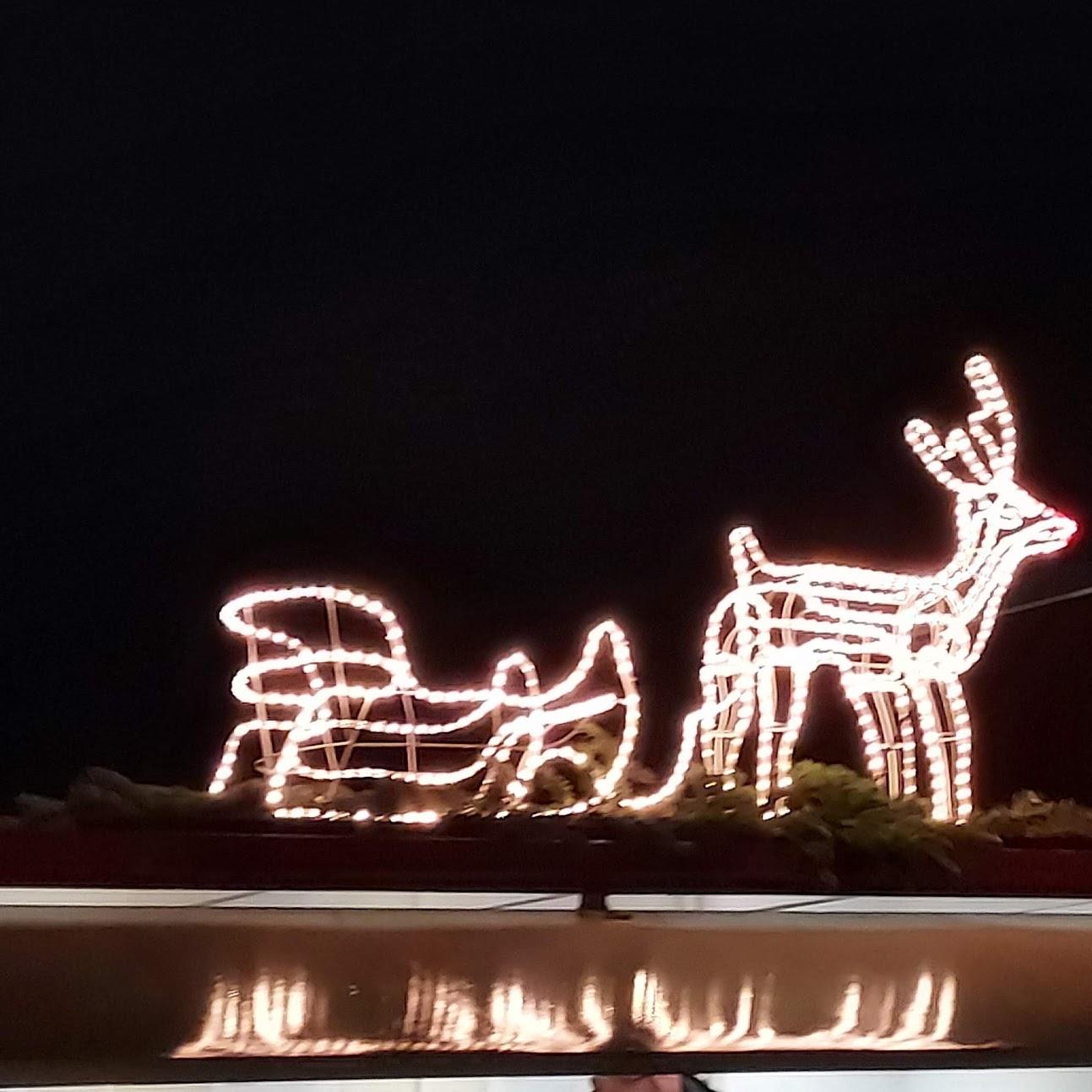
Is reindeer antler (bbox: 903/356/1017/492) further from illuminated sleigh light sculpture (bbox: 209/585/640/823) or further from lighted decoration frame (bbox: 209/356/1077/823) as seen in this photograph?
illuminated sleigh light sculpture (bbox: 209/585/640/823)

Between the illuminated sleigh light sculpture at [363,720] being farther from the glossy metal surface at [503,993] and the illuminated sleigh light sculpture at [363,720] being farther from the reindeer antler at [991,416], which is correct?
the reindeer antler at [991,416]

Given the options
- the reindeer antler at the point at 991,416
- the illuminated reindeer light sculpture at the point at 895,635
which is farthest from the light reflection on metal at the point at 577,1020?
the reindeer antler at the point at 991,416

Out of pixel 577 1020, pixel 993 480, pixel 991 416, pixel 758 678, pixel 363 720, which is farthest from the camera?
pixel 991 416

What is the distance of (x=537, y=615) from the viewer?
5.44 meters

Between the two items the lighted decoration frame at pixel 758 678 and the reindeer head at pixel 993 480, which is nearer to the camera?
the lighted decoration frame at pixel 758 678

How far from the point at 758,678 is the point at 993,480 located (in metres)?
0.60

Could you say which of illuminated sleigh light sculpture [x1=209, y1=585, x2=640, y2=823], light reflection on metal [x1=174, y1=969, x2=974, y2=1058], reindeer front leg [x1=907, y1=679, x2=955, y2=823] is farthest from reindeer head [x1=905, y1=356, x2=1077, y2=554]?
light reflection on metal [x1=174, y1=969, x2=974, y2=1058]

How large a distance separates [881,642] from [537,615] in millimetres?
2410

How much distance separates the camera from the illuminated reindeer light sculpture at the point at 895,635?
3064mm

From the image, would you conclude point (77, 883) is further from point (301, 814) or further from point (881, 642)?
point (881, 642)

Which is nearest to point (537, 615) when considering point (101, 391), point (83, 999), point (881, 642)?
point (101, 391)

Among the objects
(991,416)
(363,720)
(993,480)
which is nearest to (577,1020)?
(363,720)

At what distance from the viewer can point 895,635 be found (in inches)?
123

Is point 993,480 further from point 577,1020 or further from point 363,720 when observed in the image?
point 577,1020
